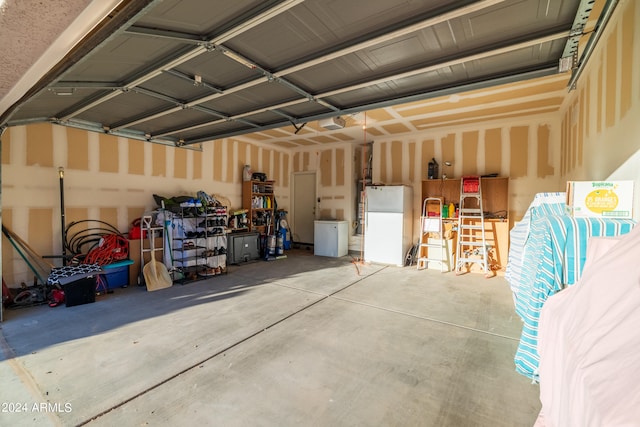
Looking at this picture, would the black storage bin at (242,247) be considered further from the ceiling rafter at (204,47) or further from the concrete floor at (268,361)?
the ceiling rafter at (204,47)

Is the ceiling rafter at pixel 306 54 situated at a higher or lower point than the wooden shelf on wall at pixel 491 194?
higher

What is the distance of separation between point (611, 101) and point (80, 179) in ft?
22.0

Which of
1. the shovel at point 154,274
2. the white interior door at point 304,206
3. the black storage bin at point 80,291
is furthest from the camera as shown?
the white interior door at point 304,206

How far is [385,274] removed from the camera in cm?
514

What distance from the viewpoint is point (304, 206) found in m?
8.11

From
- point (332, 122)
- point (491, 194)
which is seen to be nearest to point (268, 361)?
point (332, 122)

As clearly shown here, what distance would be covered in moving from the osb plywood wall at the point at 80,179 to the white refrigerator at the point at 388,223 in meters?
3.78

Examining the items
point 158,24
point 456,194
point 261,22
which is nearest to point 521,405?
point 261,22

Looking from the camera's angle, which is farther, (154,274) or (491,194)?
(491,194)

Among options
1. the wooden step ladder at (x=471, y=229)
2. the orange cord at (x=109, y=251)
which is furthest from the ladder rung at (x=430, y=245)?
the orange cord at (x=109, y=251)

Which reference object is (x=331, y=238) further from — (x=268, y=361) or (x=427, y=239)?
(x=268, y=361)

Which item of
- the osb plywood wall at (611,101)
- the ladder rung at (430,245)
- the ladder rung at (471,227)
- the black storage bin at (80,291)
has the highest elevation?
the osb plywood wall at (611,101)

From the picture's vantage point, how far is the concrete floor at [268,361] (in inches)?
66.6

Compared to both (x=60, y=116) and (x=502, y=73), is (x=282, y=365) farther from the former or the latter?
(x=60, y=116)
